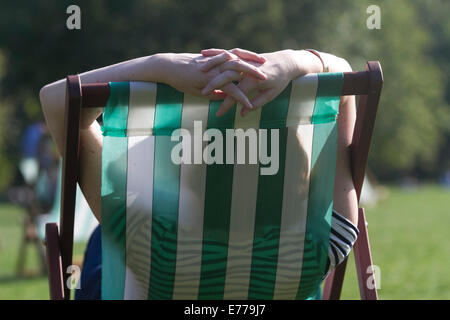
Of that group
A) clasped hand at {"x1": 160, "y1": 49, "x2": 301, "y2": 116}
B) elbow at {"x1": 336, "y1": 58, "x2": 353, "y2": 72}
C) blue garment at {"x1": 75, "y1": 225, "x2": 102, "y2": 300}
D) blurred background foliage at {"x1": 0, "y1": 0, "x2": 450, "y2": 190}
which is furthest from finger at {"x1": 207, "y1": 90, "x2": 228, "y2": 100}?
blurred background foliage at {"x1": 0, "y1": 0, "x2": 450, "y2": 190}

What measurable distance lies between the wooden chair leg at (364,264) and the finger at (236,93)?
0.71 m

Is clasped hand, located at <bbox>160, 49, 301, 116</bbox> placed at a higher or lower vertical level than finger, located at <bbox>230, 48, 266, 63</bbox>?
lower

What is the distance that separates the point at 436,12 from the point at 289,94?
2005 inches

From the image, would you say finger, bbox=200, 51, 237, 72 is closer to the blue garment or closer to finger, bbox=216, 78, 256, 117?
finger, bbox=216, 78, 256, 117

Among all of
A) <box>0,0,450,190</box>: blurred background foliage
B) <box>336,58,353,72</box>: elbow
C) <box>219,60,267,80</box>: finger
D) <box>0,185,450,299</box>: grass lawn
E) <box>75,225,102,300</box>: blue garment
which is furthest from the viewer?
<box>0,0,450,190</box>: blurred background foliage

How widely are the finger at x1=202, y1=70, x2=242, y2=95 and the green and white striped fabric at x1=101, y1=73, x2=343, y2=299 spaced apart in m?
0.09

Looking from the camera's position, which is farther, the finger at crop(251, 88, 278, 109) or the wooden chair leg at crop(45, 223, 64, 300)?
the wooden chair leg at crop(45, 223, 64, 300)

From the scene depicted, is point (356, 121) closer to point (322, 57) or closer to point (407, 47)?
point (322, 57)

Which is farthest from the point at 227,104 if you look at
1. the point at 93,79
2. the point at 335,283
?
the point at 335,283

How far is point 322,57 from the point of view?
2160 mm

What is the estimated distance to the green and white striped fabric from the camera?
6.73ft

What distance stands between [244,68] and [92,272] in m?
1.31

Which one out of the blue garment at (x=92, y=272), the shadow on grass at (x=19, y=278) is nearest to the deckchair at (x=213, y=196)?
the blue garment at (x=92, y=272)
